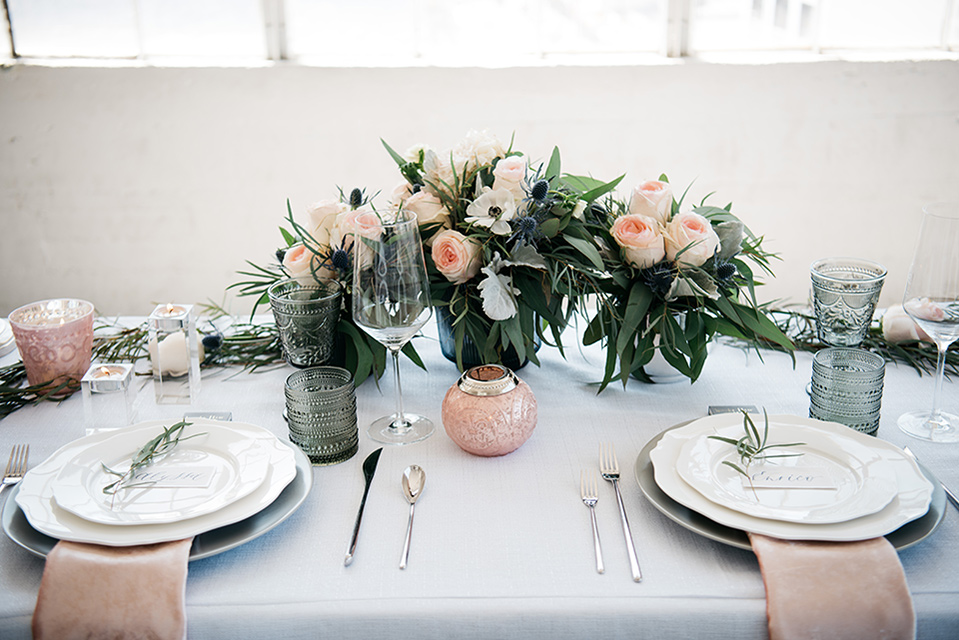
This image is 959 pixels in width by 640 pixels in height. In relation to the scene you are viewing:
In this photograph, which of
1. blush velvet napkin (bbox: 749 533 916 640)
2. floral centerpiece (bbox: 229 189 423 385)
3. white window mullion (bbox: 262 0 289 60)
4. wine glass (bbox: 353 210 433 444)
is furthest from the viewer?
white window mullion (bbox: 262 0 289 60)

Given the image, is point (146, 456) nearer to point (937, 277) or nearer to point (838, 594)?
point (838, 594)

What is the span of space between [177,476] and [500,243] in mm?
500

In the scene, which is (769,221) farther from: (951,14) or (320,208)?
(320,208)

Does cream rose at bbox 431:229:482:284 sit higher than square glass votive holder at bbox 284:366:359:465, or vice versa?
cream rose at bbox 431:229:482:284

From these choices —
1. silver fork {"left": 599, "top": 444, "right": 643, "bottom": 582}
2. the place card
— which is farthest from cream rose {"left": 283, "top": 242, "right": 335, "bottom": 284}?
silver fork {"left": 599, "top": 444, "right": 643, "bottom": 582}

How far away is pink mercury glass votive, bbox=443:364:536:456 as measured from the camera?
2.99 ft

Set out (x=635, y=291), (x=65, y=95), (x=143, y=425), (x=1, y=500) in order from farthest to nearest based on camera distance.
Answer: (x=65, y=95), (x=635, y=291), (x=143, y=425), (x=1, y=500)

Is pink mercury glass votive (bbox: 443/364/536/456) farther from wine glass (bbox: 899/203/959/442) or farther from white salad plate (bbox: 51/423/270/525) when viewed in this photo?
wine glass (bbox: 899/203/959/442)

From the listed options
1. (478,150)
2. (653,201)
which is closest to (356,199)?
(478,150)

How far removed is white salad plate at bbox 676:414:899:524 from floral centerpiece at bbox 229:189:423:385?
0.44 metres

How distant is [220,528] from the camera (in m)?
0.77

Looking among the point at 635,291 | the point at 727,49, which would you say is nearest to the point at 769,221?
the point at 727,49

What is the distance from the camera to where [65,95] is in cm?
267

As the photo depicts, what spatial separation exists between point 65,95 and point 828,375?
2678 millimetres
